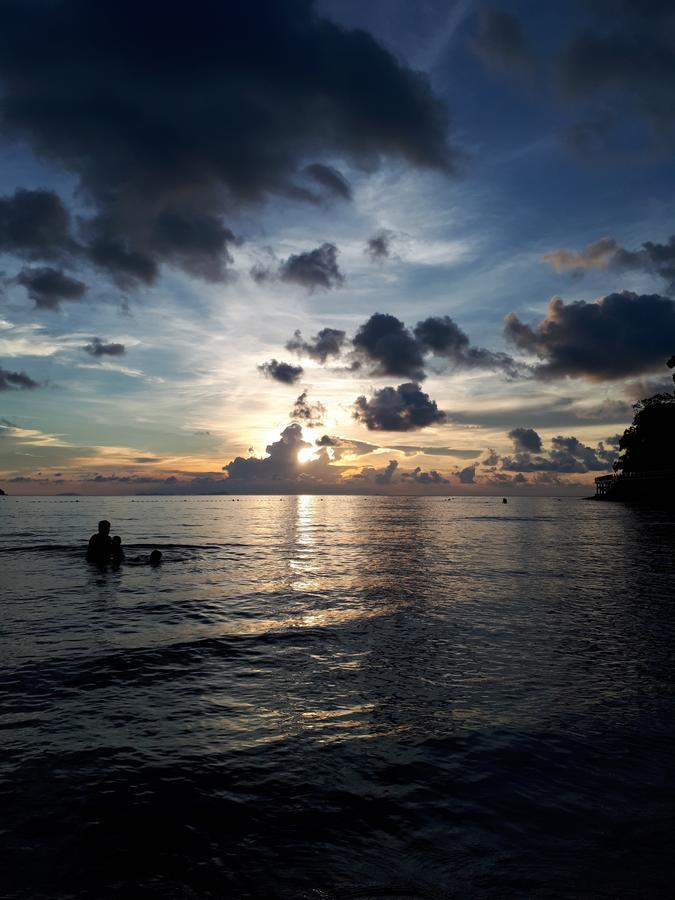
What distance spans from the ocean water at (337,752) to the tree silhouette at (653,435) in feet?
445

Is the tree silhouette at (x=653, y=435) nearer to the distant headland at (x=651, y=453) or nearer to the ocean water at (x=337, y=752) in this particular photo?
the distant headland at (x=651, y=453)

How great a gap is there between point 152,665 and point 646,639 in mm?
12597

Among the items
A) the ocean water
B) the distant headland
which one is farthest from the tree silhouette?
the ocean water

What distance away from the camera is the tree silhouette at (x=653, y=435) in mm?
133000

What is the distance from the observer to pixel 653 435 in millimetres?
136250

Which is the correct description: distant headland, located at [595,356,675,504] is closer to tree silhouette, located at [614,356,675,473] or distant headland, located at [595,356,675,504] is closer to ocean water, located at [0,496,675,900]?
tree silhouette, located at [614,356,675,473]

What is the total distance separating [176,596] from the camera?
2109 cm

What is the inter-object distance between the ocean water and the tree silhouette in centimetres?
13575

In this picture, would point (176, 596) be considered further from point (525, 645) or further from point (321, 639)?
point (525, 645)

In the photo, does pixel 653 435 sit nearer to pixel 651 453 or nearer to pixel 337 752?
pixel 651 453

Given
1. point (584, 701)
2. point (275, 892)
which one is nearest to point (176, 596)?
point (584, 701)

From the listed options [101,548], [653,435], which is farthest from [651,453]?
[101,548]

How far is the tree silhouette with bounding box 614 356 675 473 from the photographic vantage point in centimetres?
13300

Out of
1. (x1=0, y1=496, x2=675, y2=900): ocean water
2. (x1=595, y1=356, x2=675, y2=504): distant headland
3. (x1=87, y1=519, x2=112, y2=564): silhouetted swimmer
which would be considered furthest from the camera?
(x1=595, y1=356, x2=675, y2=504): distant headland
